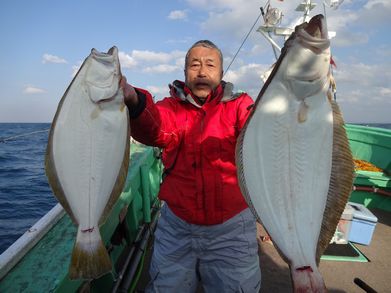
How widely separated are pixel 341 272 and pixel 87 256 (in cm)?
319

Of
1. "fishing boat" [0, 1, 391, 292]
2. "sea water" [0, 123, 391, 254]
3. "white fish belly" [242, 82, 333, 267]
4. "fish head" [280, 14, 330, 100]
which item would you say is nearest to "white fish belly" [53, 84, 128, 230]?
"fishing boat" [0, 1, 391, 292]

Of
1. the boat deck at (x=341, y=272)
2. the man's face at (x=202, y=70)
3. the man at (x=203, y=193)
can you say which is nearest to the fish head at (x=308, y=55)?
the man at (x=203, y=193)

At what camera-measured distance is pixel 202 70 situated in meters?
2.38

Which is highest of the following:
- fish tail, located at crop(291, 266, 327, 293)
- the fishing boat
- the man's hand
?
the man's hand

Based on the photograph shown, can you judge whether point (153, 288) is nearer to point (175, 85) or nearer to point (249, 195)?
point (249, 195)

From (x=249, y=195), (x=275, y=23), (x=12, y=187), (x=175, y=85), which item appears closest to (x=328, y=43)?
(x=249, y=195)

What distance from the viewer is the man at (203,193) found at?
221 centimetres

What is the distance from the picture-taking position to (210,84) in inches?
94.8

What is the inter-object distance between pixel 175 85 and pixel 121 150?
3.35ft

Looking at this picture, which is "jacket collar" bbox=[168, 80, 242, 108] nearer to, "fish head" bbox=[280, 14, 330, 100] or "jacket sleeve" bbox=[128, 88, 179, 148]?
"jacket sleeve" bbox=[128, 88, 179, 148]

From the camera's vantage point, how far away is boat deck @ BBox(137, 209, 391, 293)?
338 cm

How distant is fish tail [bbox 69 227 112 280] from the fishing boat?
0.34 m

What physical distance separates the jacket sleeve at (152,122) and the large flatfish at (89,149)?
0.89 ft

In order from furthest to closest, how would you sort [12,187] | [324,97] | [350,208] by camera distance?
[12,187] < [350,208] < [324,97]
